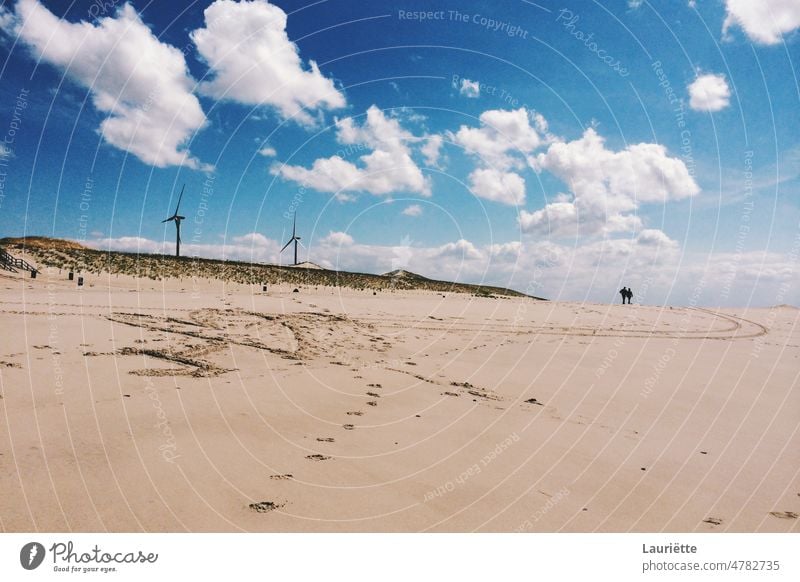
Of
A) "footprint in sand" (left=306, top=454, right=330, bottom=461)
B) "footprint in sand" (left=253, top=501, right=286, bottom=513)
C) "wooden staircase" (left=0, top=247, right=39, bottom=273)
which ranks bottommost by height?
"footprint in sand" (left=253, top=501, right=286, bottom=513)

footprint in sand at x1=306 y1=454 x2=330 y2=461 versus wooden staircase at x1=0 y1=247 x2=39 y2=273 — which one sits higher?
wooden staircase at x1=0 y1=247 x2=39 y2=273

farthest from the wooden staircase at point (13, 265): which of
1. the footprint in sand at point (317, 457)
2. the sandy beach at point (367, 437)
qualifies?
the footprint in sand at point (317, 457)

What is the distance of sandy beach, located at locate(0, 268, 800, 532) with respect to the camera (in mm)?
4676

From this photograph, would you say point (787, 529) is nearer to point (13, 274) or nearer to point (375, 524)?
point (375, 524)

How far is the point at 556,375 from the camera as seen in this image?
37.6 feet

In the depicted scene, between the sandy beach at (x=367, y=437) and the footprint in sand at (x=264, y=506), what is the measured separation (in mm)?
34

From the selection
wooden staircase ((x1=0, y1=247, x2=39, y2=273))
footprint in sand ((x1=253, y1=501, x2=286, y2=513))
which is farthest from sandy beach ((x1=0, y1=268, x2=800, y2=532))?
wooden staircase ((x1=0, y1=247, x2=39, y2=273))

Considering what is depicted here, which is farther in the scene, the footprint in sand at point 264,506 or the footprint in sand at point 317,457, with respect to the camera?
the footprint in sand at point 317,457

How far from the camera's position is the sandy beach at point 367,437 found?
4676 mm

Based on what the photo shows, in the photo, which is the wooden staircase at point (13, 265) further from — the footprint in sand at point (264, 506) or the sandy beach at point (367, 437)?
the footprint in sand at point (264, 506)

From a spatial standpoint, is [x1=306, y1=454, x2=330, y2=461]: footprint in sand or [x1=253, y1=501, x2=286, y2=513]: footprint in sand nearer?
[x1=253, y1=501, x2=286, y2=513]: footprint in sand

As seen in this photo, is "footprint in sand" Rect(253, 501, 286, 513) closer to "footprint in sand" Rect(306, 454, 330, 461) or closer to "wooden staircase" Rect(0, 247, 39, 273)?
"footprint in sand" Rect(306, 454, 330, 461)

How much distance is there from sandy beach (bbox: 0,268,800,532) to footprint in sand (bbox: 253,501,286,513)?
0.11ft

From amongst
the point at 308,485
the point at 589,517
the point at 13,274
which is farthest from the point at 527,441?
the point at 13,274
